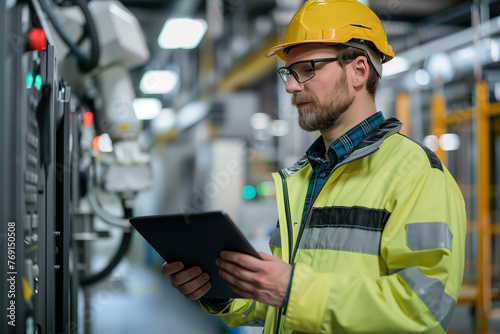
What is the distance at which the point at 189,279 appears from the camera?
55.5 inches

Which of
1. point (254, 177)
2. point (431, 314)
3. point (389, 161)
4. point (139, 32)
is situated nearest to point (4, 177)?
point (389, 161)

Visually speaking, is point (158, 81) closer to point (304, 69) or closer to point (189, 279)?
point (304, 69)

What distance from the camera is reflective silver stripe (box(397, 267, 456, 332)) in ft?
3.85

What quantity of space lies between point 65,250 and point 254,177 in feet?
31.5

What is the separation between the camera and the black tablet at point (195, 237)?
1.16m

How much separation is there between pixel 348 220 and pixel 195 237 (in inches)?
17.0

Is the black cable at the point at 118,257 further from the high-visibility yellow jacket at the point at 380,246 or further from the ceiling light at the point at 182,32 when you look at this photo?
the ceiling light at the point at 182,32

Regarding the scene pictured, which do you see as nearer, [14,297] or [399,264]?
[399,264]

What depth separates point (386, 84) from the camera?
18.7 feet

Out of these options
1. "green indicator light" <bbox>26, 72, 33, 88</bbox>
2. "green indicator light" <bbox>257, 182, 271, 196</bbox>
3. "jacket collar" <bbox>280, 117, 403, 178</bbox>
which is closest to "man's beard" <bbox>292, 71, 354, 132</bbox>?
"jacket collar" <bbox>280, 117, 403, 178</bbox>

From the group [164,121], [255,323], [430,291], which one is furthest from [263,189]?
[430,291]

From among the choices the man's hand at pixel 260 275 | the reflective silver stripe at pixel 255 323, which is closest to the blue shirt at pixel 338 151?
the man's hand at pixel 260 275

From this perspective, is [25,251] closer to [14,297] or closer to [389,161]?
[14,297]

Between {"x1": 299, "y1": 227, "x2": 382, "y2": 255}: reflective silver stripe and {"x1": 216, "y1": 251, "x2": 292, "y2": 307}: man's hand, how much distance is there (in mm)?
183
